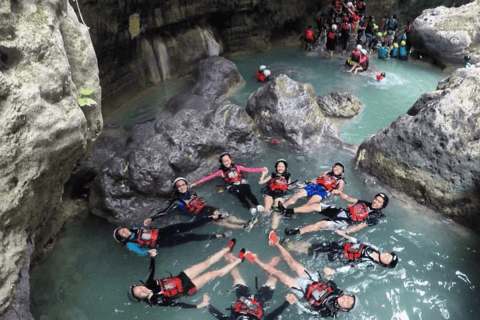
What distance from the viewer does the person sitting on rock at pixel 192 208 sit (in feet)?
20.6

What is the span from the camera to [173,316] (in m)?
4.90

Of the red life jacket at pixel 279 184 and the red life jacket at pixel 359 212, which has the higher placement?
the red life jacket at pixel 279 184

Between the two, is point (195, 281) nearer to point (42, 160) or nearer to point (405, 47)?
point (42, 160)

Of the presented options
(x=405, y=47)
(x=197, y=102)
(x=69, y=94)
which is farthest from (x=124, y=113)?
(x=405, y=47)

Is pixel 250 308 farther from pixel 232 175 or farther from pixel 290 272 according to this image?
pixel 232 175

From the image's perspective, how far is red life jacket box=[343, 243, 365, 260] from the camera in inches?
211

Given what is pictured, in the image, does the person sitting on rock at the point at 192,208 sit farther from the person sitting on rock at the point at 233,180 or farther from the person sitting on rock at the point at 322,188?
the person sitting on rock at the point at 322,188

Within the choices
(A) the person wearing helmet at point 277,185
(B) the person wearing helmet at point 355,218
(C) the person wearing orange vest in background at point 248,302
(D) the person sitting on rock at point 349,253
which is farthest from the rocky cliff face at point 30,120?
(B) the person wearing helmet at point 355,218

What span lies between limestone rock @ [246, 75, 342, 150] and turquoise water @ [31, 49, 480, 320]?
142 cm

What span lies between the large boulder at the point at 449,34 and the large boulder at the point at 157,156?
1019 centimetres

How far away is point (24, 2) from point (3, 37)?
55 cm

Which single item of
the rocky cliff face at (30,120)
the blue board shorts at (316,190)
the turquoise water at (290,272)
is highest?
the rocky cliff face at (30,120)

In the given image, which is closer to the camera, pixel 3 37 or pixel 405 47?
pixel 3 37

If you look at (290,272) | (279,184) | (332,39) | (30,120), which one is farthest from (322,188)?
(332,39)
